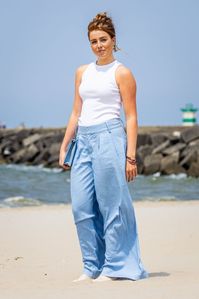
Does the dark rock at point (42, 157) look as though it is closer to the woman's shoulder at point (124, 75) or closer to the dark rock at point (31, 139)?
the dark rock at point (31, 139)

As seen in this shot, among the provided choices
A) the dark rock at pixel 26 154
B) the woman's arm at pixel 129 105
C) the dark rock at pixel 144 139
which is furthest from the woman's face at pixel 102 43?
the dark rock at pixel 26 154

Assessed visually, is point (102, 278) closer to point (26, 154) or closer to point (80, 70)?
point (80, 70)

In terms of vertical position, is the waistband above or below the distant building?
above

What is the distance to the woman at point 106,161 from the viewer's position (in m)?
4.62

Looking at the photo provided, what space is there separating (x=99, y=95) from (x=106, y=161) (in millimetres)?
383

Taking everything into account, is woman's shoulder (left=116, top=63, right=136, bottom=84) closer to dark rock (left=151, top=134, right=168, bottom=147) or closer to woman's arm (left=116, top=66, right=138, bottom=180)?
woman's arm (left=116, top=66, right=138, bottom=180)

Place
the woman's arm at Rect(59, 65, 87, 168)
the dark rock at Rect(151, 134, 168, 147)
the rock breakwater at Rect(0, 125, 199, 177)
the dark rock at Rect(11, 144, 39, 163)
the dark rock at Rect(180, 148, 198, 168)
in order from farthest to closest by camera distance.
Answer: the dark rock at Rect(11, 144, 39, 163) → the dark rock at Rect(151, 134, 168, 147) → the rock breakwater at Rect(0, 125, 199, 177) → the dark rock at Rect(180, 148, 198, 168) → the woman's arm at Rect(59, 65, 87, 168)

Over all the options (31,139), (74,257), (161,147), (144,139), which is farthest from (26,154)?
(74,257)

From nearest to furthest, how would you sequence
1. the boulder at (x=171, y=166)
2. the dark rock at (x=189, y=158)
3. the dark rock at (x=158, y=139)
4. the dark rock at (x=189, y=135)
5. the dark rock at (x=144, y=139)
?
the dark rock at (x=189, y=158) → the boulder at (x=171, y=166) → the dark rock at (x=189, y=135) → the dark rock at (x=158, y=139) → the dark rock at (x=144, y=139)

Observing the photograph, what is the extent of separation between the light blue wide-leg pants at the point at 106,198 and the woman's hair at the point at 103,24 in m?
0.52

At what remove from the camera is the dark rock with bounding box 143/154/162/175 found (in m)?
29.2

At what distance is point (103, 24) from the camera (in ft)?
15.3

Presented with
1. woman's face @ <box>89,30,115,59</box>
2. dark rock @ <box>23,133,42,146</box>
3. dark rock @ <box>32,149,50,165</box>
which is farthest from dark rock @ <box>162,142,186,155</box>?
woman's face @ <box>89,30,115,59</box>

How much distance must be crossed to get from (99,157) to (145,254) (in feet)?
6.76
